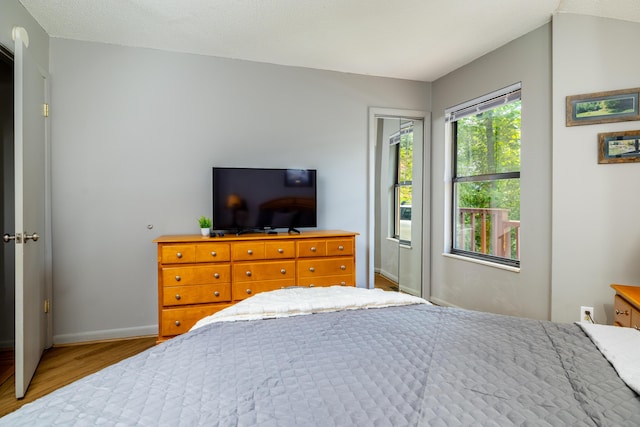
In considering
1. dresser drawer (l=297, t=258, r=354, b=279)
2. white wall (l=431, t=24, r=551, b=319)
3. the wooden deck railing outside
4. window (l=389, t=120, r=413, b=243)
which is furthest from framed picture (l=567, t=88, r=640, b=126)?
dresser drawer (l=297, t=258, r=354, b=279)

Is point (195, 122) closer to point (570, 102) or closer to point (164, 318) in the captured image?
point (164, 318)

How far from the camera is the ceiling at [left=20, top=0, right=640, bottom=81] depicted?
2365 millimetres

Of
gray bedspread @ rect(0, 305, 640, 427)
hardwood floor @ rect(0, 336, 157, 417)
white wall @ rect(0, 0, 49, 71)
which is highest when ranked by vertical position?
white wall @ rect(0, 0, 49, 71)

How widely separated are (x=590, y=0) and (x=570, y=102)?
25.4 inches

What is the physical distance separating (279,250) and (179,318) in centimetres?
94

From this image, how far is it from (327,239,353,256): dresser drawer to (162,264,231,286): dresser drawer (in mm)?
892

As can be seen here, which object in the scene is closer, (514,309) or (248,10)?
(248,10)

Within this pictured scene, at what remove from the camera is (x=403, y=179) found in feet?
13.9

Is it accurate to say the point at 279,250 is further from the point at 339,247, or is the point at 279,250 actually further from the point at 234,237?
the point at 339,247

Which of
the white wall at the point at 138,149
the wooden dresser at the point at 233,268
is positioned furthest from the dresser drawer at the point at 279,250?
the white wall at the point at 138,149

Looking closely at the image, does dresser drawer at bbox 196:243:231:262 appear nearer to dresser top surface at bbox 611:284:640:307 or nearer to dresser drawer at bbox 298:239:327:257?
dresser drawer at bbox 298:239:327:257

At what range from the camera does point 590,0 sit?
2.27 meters

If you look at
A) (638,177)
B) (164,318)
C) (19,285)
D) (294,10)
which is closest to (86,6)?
(294,10)

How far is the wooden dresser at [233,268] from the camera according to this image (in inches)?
105
